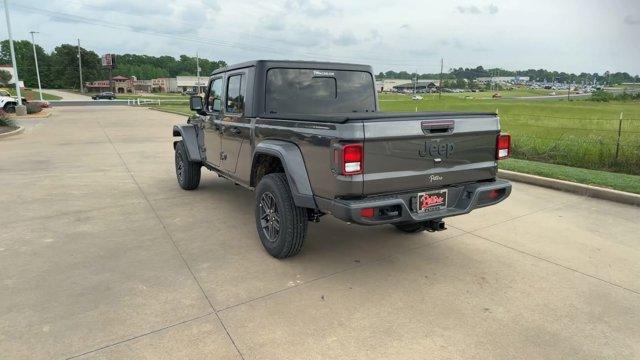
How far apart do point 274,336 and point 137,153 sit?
941cm

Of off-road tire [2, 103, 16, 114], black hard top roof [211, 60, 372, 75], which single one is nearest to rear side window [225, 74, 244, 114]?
black hard top roof [211, 60, 372, 75]

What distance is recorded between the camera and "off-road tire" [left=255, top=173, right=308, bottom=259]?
12.9 feet

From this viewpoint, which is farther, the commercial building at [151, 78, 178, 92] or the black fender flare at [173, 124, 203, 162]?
the commercial building at [151, 78, 178, 92]

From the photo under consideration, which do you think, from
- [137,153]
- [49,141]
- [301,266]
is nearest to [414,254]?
[301,266]

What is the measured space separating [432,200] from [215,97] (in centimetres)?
345

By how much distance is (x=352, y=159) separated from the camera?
3258 mm

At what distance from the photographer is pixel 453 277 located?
3.85 meters

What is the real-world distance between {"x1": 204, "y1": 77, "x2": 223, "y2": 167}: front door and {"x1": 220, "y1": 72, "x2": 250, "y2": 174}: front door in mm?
189

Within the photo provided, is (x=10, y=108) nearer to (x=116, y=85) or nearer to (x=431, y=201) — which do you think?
(x=431, y=201)

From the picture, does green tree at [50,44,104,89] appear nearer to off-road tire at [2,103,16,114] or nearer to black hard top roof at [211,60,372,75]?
off-road tire at [2,103,16,114]

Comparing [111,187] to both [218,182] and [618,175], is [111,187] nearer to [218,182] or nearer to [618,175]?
[218,182]

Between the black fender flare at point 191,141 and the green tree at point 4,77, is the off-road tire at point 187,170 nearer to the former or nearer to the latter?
the black fender flare at point 191,141

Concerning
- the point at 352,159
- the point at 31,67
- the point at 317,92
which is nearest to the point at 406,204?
the point at 352,159

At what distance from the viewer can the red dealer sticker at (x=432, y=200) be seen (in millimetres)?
3619
